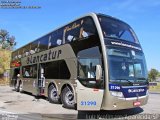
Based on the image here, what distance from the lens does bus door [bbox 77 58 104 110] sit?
431 inches

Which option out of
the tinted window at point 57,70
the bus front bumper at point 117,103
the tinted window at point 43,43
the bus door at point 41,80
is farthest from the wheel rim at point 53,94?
the bus front bumper at point 117,103

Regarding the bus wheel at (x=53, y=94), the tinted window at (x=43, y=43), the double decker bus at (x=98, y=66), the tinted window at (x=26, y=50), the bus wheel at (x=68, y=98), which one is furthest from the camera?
the tinted window at (x=26, y=50)

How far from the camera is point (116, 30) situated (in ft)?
40.1

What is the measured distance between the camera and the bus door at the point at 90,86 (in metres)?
10.9

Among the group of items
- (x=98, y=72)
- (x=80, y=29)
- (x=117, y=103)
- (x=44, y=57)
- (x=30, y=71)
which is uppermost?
(x=80, y=29)

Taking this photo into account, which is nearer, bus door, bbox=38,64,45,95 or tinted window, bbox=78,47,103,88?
tinted window, bbox=78,47,103,88

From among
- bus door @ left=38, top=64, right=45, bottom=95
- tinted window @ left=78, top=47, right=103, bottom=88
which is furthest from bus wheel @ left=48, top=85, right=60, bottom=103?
tinted window @ left=78, top=47, right=103, bottom=88

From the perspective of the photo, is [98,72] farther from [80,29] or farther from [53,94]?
[53,94]

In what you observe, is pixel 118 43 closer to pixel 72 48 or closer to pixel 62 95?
pixel 72 48

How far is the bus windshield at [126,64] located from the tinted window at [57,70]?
3.22 meters

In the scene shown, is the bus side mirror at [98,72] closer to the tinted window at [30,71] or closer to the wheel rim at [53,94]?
the wheel rim at [53,94]

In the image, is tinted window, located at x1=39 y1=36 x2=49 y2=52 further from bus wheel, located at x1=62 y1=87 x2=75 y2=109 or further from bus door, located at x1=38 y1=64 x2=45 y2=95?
bus wheel, located at x1=62 y1=87 x2=75 y2=109

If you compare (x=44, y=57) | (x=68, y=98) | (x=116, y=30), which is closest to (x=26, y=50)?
(x=44, y=57)

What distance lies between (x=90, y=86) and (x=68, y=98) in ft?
8.74
